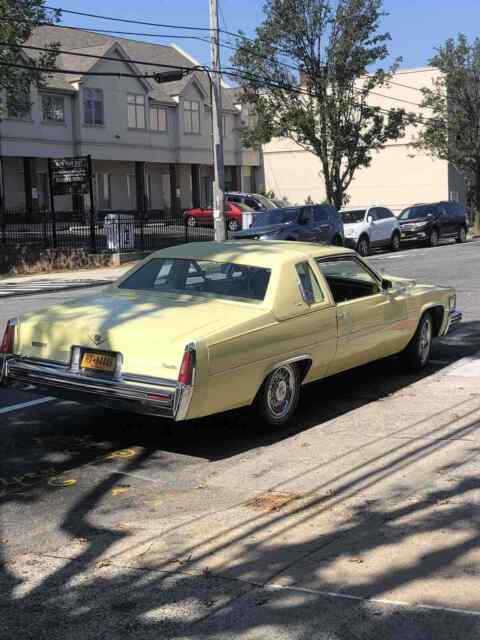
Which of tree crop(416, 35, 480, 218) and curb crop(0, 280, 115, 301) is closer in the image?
curb crop(0, 280, 115, 301)

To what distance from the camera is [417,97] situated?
5288 cm

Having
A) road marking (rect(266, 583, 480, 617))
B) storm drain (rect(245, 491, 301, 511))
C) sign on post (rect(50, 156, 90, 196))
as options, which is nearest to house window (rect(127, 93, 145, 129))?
sign on post (rect(50, 156, 90, 196))

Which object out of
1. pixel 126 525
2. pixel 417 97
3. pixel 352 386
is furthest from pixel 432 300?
pixel 417 97

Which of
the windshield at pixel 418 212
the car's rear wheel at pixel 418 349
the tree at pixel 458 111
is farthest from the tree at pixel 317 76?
the car's rear wheel at pixel 418 349

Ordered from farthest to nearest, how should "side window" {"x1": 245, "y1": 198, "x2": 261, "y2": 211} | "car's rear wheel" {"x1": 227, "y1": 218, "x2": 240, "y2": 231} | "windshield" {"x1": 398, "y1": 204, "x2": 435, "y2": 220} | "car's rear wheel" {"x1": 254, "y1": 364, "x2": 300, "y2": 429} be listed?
"side window" {"x1": 245, "y1": 198, "x2": 261, "y2": 211}, "car's rear wheel" {"x1": 227, "y1": 218, "x2": 240, "y2": 231}, "windshield" {"x1": 398, "y1": 204, "x2": 435, "y2": 220}, "car's rear wheel" {"x1": 254, "y1": 364, "x2": 300, "y2": 429}

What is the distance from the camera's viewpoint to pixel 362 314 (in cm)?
785

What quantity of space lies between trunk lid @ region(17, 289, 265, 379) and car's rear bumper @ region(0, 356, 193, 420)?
2.8 inches

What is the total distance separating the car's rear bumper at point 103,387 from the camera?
584 cm

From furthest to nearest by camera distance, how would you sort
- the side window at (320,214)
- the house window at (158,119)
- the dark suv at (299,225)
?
the house window at (158,119)
the side window at (320,214)
the dark suv at (299,225)

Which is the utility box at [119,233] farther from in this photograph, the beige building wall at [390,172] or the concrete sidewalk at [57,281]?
the beige building wall at [390,172]

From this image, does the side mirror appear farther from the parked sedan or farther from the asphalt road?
the parked sedan

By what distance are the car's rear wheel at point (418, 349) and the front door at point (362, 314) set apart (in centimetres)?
39

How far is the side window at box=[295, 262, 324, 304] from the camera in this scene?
7.24 m

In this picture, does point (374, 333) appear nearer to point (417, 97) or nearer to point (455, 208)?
point (455, 208)
